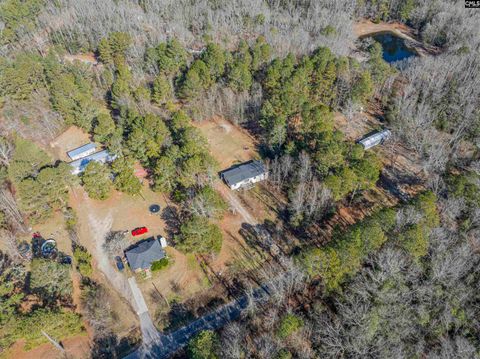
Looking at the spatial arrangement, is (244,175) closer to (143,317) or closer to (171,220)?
(171,220)

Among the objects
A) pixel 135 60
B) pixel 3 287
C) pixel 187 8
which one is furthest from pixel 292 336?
pixel 187 8

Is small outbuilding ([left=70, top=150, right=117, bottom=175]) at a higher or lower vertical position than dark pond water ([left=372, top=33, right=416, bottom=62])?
higher

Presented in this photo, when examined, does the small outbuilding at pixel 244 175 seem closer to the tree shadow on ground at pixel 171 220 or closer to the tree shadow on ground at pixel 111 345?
the tree shadow on ground at pixel 171 220

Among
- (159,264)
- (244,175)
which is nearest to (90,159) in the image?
(159,264)

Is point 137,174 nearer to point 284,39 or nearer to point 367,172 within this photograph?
point 367,172

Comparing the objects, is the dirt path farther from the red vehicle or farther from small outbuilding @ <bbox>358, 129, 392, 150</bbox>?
small outbuilding @ <bbox>358, 129, 392, 150</bbox>

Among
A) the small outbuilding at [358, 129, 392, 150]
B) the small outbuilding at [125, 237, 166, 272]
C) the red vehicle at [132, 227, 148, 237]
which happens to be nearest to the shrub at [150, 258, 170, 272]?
the small outbuilding at [125, 237, 166, 272]

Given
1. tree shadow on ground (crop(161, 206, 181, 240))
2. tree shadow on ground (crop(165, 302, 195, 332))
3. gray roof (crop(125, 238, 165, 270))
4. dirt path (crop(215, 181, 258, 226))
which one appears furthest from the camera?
dirt path (crop(215, 181, 258, 226))
